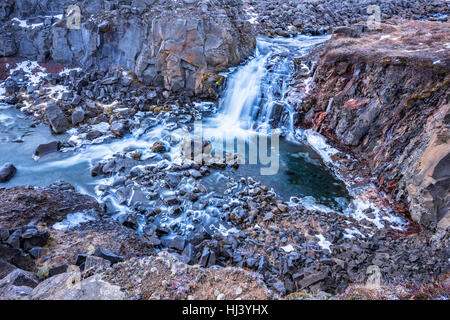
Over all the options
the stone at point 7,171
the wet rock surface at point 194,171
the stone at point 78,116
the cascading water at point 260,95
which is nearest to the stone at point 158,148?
the wet rock surface at point 194,171

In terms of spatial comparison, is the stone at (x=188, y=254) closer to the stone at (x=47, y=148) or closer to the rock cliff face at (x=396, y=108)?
the rock cliff face at (x=396, y=108)

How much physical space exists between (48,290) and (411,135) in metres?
12.8

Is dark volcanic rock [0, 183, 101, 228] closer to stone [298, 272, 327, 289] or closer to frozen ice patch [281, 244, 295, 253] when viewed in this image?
frozen ice patch [281, 244, 295, 253]

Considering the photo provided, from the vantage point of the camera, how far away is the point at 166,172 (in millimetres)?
12188

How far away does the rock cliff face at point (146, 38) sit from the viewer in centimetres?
1712

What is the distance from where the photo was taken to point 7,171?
1185 centimetres

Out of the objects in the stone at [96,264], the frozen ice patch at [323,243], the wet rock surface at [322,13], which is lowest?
the frozen ice patch at [323,243]

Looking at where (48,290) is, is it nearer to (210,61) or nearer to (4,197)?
(4,197)

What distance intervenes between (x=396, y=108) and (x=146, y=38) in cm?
1553

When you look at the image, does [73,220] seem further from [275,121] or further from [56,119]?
[275,121]

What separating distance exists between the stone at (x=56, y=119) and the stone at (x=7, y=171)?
11.9 feet

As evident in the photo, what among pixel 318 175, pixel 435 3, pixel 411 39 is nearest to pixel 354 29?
pixel 411 39

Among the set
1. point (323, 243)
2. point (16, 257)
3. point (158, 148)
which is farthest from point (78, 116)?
point (323, 243)

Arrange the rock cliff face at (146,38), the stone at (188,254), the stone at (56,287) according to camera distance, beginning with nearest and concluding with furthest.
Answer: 1. the stone at (56,287)
2. the stone at (188,254)
3. the rock cliff face at (146,38)
